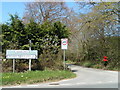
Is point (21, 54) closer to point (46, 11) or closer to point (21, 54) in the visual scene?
point (21, 54)

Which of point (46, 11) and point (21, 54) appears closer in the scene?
point (21, 54)

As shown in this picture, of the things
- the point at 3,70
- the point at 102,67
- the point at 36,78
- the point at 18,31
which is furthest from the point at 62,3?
the point at 36,78

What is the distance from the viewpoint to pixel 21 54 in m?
12.6

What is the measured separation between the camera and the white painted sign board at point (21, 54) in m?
12.4

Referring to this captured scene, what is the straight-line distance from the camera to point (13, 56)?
491 inches

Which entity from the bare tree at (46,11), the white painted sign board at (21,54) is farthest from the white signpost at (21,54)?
the bare tree at (46,11)

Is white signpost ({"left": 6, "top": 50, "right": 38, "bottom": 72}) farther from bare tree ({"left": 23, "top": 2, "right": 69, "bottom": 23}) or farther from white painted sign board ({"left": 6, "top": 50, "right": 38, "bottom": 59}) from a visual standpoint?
bare tree ({"left": 23, "top": 2, "right": 69, "bottom": 23})

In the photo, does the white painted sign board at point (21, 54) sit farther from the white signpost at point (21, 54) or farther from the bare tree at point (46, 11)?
the bare tree at point (46, 11)

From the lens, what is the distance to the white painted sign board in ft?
40.8

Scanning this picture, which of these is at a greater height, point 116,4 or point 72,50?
point 116,4

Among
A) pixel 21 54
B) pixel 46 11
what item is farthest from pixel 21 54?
pixel 46 11

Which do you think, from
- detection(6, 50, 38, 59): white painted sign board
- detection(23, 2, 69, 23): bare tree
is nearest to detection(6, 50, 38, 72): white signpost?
detection(6, 50, 38, 59): white painted sign board

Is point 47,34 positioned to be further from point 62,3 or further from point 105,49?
point 62,3

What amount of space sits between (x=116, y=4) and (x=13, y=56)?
9617 millimetres
